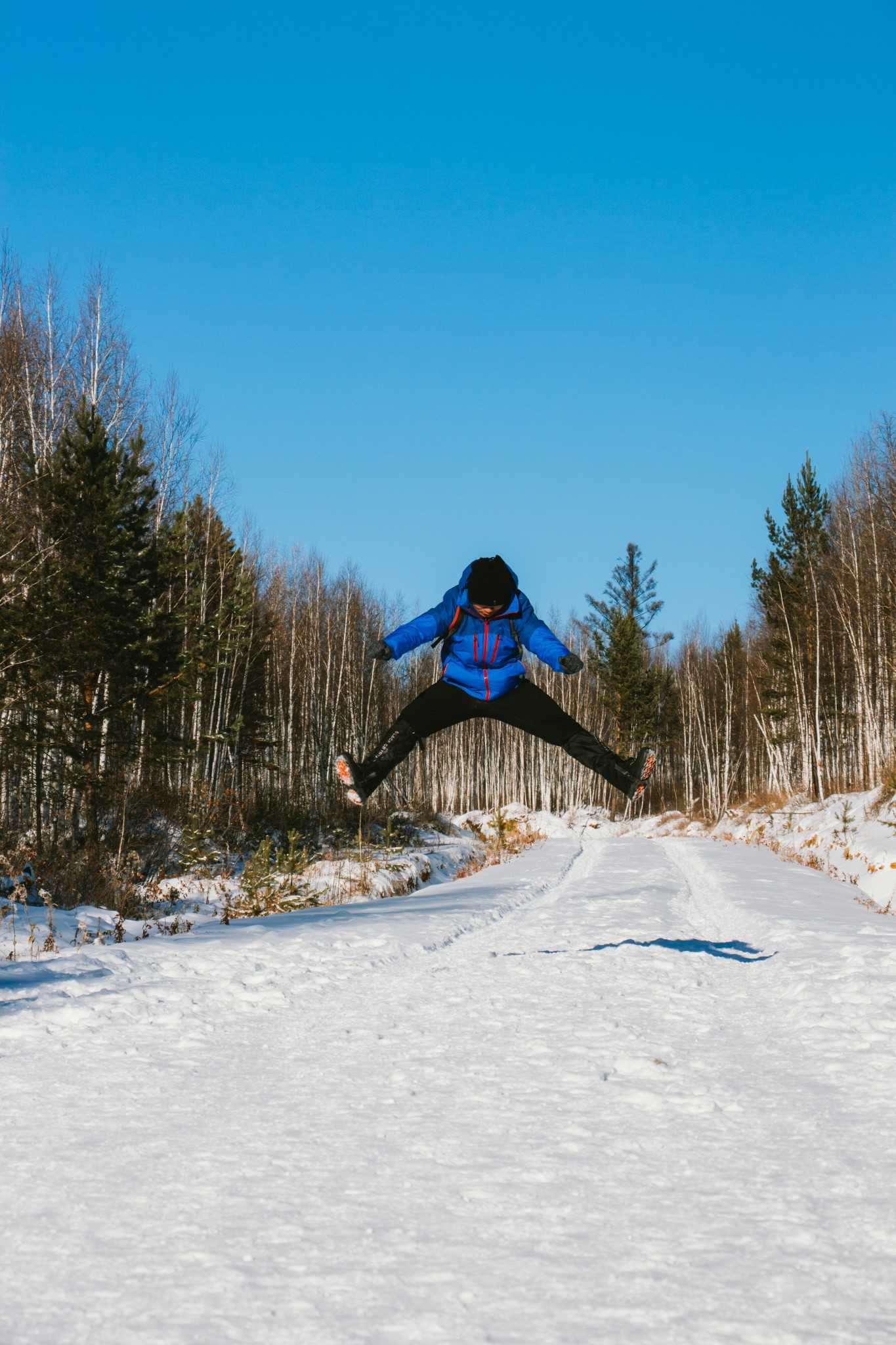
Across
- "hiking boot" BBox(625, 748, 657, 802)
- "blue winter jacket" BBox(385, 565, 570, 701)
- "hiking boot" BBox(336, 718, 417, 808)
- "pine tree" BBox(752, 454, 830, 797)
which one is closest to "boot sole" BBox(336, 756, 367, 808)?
"hiking boot" BBox(336, 718, 417, 808)

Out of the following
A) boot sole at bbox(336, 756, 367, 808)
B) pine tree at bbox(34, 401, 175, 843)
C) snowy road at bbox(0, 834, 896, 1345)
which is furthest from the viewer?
pine tree at bbox(34, 401, 175, 843)

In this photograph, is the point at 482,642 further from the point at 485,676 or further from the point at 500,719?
the point at 500,719

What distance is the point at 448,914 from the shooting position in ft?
27.3

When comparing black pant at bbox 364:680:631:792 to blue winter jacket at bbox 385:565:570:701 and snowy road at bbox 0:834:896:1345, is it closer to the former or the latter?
blue winter jacket at bbox 385:565:570:701

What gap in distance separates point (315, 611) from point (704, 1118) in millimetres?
35273

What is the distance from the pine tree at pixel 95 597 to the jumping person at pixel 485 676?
1000 cm

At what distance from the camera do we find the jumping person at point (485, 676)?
6238 millimetres

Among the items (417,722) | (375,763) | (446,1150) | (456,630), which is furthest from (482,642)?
(446,1150)

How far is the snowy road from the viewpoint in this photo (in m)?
1.90

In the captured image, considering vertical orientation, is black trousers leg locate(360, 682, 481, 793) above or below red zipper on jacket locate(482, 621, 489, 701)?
below

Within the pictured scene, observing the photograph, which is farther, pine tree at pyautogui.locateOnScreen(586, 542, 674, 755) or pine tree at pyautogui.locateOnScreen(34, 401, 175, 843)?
pine tree at pyautogui.locateOnScreen(586, 542, 674, 755)

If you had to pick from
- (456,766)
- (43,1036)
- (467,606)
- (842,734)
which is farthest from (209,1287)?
(456,766)

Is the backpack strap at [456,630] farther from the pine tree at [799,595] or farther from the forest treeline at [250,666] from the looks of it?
the pine tree at [799,595]

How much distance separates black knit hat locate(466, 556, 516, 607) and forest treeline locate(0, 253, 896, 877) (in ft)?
2.74
